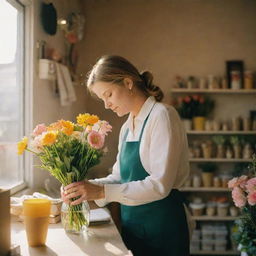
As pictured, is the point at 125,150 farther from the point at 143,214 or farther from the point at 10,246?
the point at 10,246

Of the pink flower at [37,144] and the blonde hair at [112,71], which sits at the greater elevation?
the blonde hair at [112,71]

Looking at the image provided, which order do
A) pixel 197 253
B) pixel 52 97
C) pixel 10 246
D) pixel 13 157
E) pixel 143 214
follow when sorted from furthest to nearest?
pixel 197 253 < pixel 52 97 < pixel 13 157 < pixel 143 214 < pixel 10 246

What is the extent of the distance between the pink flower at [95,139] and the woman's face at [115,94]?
1.07 feet

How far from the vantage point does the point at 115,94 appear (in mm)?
1833

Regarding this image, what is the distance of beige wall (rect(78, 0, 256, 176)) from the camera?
4.50 metres

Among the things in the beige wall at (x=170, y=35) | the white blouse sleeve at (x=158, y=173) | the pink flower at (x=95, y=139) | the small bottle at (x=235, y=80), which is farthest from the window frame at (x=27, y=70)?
the small bottle at (x=235, y=80)

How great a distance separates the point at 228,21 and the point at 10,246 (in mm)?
3792

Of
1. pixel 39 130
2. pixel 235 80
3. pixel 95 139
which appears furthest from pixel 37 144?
pixel 235 80

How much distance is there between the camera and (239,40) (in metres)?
4.52

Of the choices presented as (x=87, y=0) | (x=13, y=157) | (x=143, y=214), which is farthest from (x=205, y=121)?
(x=143, y=214)

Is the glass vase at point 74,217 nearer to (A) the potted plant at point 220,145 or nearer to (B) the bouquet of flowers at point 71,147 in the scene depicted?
(B) the bouquet of flowers at point 71,147

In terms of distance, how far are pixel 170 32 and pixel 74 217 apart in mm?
3216

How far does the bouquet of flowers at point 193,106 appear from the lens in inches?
173

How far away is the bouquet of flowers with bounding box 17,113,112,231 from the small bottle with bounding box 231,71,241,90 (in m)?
3.02
